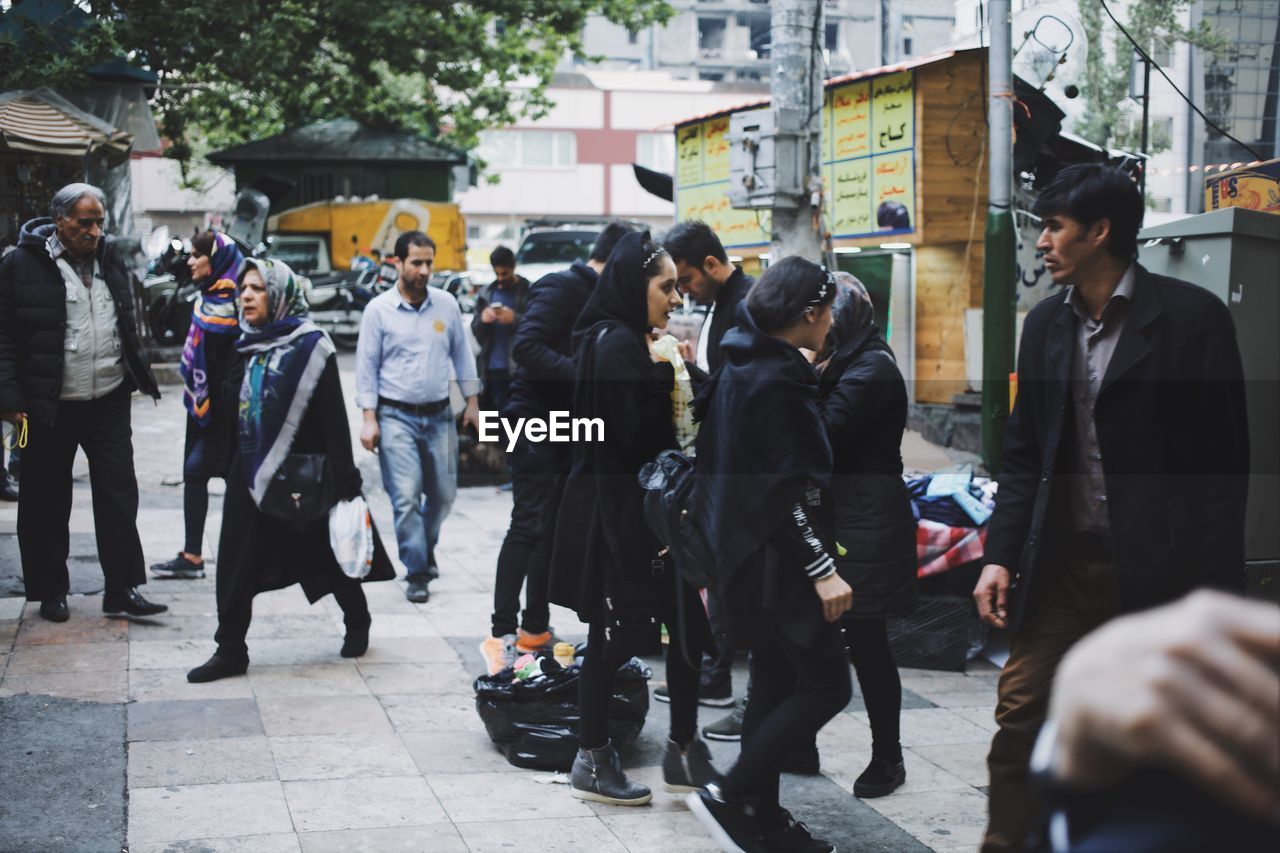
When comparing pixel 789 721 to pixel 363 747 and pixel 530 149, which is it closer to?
pixel 363 747

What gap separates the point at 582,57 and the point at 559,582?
20.8 metres

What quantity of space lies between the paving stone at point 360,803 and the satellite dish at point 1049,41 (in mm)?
7674

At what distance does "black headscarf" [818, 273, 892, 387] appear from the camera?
4.95 meters

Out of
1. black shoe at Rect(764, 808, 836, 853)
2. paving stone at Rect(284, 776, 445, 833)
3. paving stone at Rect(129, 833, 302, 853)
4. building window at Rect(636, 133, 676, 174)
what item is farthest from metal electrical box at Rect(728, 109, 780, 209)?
building window at Rect(636, 133, 676, 174)

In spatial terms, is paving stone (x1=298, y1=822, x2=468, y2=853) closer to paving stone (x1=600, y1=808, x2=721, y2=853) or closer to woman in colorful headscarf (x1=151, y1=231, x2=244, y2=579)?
paving stone (x1=600, y1=808, x2=721, y2=853)

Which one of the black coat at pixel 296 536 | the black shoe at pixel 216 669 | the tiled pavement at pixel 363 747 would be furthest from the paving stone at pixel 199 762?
the black coat at pixel 296 536

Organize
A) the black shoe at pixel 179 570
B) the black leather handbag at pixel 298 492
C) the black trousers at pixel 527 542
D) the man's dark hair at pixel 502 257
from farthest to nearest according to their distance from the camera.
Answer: the man's dark hair at pixel 502 257 → the black shoe at pixel 179 570 → the black trousers at pixel 527 542 → the black leather handbag at pixel 298 492

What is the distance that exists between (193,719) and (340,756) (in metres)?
0.71

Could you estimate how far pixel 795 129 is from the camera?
8.38 metres

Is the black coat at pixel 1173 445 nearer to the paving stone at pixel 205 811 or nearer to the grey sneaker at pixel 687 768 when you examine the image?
the grey sneaker at pixel 687 768

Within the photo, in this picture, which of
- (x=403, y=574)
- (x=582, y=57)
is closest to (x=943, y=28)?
(x=582, y=57)

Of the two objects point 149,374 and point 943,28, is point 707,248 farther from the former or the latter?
point 943,28

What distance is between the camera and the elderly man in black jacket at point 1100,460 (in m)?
3.42

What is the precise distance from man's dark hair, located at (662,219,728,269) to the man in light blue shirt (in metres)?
2.48
